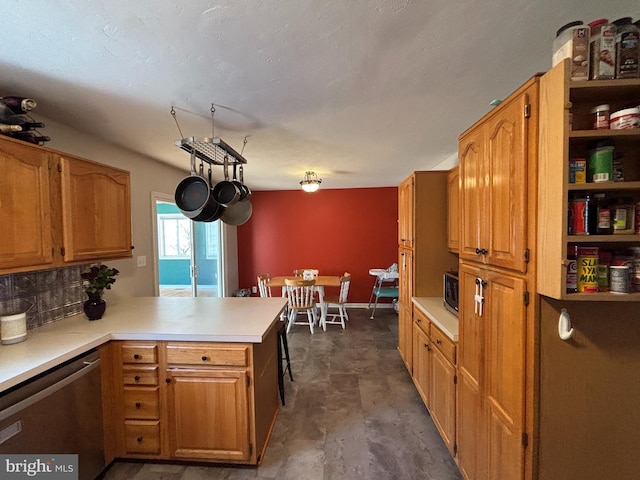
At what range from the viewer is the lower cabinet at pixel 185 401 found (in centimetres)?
165

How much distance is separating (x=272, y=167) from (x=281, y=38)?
2415 mm

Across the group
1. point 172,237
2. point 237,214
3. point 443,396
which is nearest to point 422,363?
point 443,396

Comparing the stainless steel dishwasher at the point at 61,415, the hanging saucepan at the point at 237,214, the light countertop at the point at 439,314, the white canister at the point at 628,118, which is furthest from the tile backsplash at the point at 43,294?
the white canister at the point at 628,118

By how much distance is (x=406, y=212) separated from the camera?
278cm

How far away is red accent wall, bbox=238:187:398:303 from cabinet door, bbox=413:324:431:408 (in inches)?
115

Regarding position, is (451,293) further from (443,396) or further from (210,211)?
(210,211)

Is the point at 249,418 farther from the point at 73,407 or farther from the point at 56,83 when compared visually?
the point at 56,83

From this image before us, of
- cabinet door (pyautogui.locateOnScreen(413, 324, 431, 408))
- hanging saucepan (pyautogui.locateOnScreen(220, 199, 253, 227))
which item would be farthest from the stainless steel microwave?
hanging saucepan (pyautogui.locateOnScreen(220, 199, 253, 227))

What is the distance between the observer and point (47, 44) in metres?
1.21

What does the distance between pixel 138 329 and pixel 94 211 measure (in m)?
0.92

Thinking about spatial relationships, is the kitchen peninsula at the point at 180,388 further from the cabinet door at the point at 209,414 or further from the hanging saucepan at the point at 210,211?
the hanging saucepan at the point at 210,211

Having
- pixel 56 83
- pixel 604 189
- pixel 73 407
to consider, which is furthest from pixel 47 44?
pixel 604 189

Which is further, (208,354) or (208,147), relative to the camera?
(208,147)

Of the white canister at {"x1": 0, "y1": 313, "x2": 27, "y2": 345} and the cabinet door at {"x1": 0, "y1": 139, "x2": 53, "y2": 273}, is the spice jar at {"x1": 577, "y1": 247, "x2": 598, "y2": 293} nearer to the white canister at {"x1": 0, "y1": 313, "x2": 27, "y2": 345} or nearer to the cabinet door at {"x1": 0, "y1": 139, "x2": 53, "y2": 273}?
the cabinet door at {"x1": 0, "y1": 139, "x2": 53, "y2": 273}
